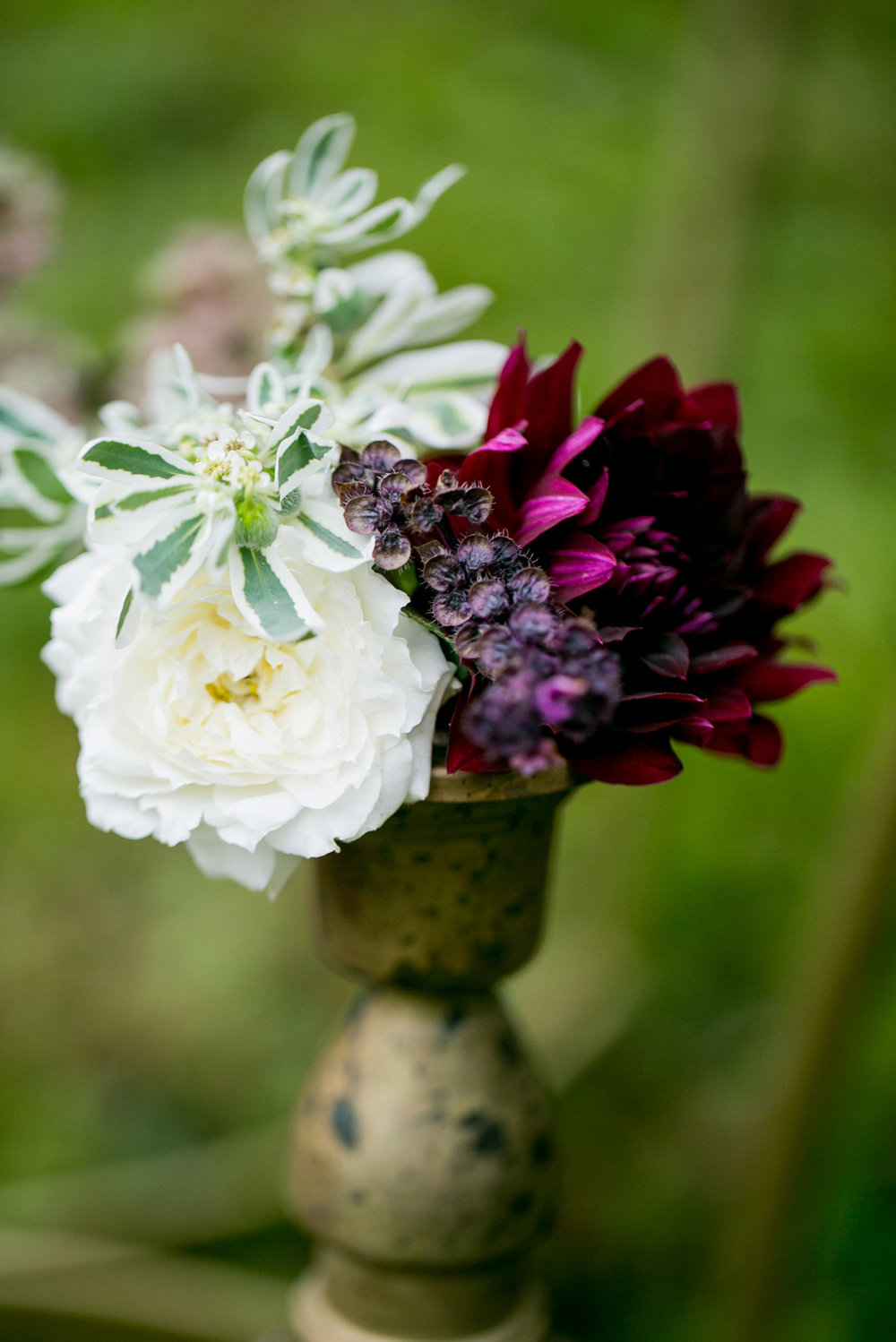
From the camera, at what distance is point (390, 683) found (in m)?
0.39

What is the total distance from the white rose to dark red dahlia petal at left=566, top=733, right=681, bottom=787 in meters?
0.06

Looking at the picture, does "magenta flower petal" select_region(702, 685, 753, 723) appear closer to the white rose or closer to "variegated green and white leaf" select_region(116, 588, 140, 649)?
the white rose

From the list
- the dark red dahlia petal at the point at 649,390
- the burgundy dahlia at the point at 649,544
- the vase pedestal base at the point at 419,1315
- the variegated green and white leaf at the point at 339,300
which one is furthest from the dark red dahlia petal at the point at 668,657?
the vase pedestal base at the point at 419,1315

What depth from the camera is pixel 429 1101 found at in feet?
1.75

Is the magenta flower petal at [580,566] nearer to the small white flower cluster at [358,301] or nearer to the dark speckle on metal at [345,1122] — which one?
the small white flower cluster at [358,301]

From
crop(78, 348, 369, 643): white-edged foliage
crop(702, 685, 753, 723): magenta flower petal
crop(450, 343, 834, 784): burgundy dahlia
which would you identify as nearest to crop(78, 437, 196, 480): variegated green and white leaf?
crop(78, 348, 369, 643): white-edged foliage

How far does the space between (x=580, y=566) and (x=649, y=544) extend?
36 millimetres

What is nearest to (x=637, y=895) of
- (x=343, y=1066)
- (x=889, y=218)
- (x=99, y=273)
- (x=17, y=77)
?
(x=343, y=1066)

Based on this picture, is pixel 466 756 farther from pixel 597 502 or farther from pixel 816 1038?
pixel 816 1038

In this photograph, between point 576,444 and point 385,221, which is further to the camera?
point 385,221

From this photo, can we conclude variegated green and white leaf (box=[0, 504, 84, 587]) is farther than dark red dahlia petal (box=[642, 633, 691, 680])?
Yes

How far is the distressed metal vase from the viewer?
19.5 inches

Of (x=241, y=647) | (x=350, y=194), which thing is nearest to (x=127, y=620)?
(x=241, y=647)

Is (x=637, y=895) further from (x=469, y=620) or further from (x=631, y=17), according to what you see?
(x=631, y=17)
